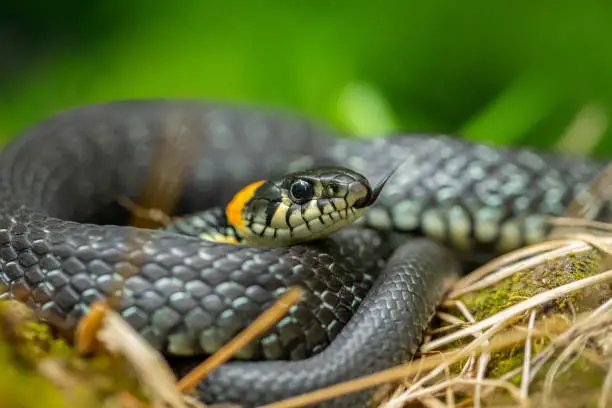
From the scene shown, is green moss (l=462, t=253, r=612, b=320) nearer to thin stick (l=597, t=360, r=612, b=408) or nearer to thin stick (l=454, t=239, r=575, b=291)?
thin stick (l=454, t=239, r=575, b=291)

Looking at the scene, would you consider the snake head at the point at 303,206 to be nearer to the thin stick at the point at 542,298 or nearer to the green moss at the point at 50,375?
the thin stick at the point at 542,298

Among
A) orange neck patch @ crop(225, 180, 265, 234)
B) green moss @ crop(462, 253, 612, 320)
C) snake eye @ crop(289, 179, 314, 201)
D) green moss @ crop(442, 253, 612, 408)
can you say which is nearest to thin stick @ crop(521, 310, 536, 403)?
green moss @ crop(442, 253, 612, 408)

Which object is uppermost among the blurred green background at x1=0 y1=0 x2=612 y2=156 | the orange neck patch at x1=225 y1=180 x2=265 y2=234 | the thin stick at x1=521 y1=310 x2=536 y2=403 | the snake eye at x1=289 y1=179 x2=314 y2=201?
the blurred green background at x1=0 y1=0 x2=612 y2=156

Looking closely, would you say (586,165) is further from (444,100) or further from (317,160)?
(444,100)

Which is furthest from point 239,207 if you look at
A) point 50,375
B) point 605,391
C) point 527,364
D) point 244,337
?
point 605,391

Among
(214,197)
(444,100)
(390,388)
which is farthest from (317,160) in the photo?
(444,100)

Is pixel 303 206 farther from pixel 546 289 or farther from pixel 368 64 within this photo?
pixel 368 64

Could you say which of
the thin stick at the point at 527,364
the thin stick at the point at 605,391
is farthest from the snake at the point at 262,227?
the thin stick at the point at 605,391
